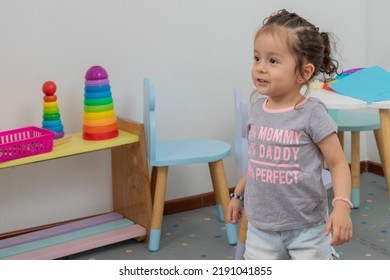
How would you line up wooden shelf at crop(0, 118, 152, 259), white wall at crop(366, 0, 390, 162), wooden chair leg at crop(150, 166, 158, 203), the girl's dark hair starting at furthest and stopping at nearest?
white wall at crop(366, 0, 390, 162) < wooden chair leg at crop(150, 166, 158, 203) < wooden shelf at crop(0, 118, 152, 259) < the girl's dark hair

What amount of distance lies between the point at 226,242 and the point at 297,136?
1035 mm

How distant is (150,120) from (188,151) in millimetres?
208

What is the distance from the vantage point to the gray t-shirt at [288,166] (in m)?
1.41

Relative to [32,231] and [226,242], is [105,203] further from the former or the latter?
[226,242]

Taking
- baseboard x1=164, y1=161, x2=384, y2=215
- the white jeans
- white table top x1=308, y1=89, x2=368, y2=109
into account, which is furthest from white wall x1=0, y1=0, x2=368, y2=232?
the white jeans

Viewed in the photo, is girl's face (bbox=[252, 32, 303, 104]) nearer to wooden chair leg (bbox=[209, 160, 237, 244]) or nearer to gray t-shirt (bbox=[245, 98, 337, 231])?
gray t-shirt (bbox=[245, 98, 337, 231])

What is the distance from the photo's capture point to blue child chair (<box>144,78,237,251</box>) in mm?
2205

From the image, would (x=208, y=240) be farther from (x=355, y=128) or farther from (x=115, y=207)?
(x=355, y=128)

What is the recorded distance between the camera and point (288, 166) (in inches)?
56.1

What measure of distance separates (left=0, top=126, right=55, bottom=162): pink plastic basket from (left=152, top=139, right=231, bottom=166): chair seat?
0.37 metres

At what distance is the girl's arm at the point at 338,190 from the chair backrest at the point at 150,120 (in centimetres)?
88

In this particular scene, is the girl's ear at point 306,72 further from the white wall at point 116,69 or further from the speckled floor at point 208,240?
the white wall at point 116,69

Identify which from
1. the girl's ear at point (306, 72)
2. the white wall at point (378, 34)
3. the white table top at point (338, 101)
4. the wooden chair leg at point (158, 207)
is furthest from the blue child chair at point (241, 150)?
the white wall at point (378, 34)

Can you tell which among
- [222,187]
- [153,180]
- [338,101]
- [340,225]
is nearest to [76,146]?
[153,180]
